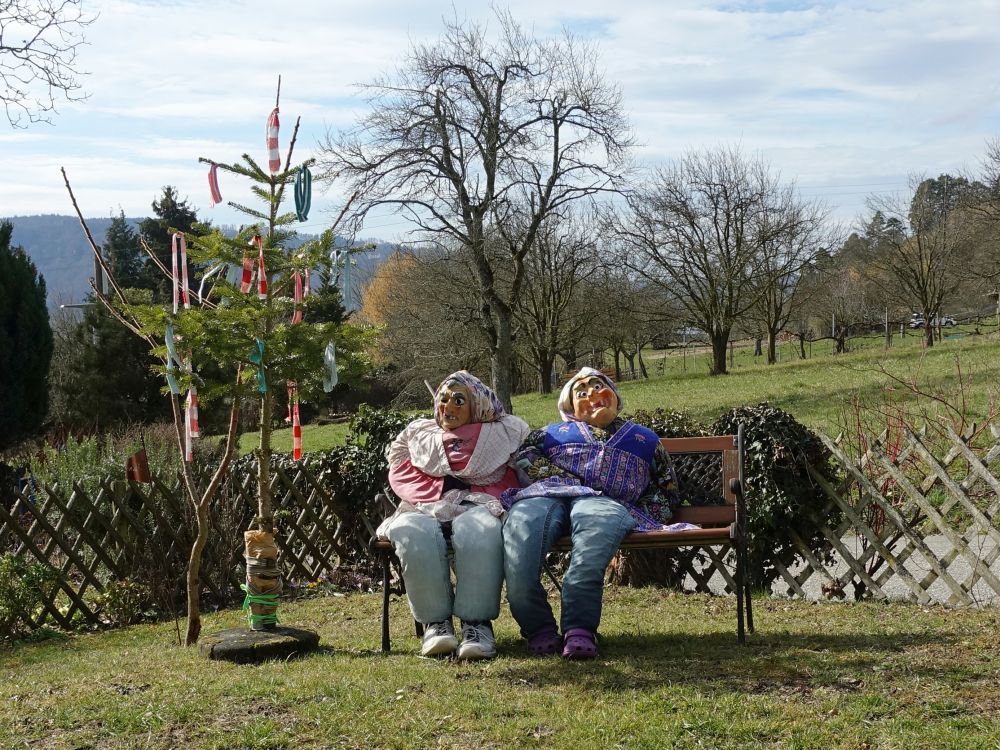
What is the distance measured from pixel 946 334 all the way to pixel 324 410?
78.9ft

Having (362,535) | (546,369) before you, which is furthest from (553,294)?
(362,535)

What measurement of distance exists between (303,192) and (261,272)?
1.49ft

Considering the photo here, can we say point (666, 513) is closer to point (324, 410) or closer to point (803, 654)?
point (803, 654)

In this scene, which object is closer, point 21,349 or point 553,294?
point 21,349

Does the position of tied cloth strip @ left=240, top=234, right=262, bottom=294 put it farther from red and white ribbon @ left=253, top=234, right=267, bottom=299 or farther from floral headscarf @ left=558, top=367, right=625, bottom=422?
floral headscarf @ left=558, top=367, right=625, bottom=422

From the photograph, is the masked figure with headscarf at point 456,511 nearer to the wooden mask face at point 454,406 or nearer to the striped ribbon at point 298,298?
the wooden mask face at point 454,406

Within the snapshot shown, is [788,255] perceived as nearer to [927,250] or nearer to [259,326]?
[927,250]

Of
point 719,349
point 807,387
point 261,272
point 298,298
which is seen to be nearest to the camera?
point 261,272

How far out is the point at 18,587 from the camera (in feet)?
21.7

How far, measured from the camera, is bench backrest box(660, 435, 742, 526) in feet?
17.0

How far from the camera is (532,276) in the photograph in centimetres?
3266

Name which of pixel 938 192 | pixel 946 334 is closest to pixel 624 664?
pixel 938 192

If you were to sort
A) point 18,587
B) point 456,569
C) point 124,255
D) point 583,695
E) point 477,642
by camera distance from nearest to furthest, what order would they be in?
point 583,695 → point 477,642 → point 456,569 → point 18,587 → point 124,255

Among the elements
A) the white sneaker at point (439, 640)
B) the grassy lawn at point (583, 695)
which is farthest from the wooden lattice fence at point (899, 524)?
the white sneaker at point (439, 640)
